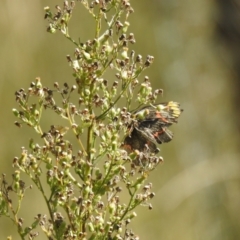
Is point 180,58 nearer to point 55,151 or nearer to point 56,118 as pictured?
point 56,118

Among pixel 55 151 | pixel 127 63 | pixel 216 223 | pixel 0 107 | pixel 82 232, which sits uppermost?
pixel 0 107

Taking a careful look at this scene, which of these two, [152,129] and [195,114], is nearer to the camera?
[152,129]

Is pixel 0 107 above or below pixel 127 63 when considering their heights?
above

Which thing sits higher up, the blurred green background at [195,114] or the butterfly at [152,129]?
the blurred green background at [195,114]

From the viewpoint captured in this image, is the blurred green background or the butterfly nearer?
the butterfly

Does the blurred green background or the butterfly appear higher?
the blurred green background

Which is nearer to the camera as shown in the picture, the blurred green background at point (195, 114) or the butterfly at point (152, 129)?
the butterfly at point (152, 129)

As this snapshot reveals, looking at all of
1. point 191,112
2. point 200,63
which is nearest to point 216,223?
point 191,112

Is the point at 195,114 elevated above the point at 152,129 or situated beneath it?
elevated above
